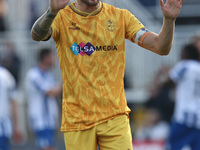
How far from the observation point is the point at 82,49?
4.90 metres

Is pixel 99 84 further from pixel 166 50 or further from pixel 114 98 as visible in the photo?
pixel 166 50

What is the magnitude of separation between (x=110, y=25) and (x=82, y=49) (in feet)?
1.19

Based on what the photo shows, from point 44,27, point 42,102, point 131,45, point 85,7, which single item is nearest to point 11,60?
point 131,45

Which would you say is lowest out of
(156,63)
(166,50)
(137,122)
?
(137,122)

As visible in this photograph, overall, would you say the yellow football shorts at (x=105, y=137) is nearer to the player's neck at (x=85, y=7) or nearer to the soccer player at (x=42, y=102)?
the player's neck at (x=85, y=7)

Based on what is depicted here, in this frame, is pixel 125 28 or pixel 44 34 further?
pixel 125 28

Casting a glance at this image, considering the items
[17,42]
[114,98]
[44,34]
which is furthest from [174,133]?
[17,42]

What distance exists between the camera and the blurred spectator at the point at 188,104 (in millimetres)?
9023

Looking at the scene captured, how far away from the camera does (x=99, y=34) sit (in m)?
4.93

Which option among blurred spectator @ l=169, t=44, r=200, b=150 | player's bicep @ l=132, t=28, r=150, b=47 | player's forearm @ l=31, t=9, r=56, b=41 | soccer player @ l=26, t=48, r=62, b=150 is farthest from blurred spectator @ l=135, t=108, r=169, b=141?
player's forearm @ l=31, t=9, r=56, b=41

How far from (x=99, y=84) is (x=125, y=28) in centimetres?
62

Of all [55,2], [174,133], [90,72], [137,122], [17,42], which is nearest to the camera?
[55,2]

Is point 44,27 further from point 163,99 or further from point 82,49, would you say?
point 163,99

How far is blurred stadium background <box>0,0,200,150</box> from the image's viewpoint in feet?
47.5
